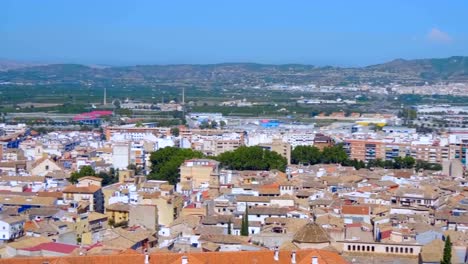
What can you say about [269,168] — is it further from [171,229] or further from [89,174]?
[171,229]

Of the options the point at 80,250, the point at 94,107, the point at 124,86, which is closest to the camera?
the point at 80,250

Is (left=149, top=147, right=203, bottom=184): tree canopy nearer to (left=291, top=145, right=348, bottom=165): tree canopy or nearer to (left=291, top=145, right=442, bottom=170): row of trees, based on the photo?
(left=291, top=145, right=348, bottom=165): tree canopy

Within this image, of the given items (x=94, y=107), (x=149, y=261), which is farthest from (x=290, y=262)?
(x=94, y=107)

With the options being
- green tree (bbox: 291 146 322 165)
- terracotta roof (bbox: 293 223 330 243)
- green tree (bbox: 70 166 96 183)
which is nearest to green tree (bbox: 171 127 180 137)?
green tree (bbox: 291 146 322 165)

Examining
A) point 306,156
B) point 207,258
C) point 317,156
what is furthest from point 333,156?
point 207,258

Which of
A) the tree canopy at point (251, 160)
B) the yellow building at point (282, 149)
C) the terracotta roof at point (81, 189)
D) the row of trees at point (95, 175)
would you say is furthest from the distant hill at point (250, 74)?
the terracotta roof at point (81, 189)

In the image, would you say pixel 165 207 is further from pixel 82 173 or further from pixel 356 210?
pixel 82 173

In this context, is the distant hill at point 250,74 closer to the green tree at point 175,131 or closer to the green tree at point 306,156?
the green tree at point 175,131
